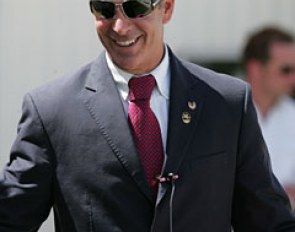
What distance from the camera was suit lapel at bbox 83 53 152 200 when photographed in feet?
9.62

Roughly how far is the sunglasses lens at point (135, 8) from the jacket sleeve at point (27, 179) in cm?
44

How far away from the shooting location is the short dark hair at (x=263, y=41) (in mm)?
5094

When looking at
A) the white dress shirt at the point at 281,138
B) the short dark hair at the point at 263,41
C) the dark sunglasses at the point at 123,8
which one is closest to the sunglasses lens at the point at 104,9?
the dark sunglasses at the point at 123,8

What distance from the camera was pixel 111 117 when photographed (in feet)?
9.84

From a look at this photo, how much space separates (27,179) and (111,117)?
1.10 ft

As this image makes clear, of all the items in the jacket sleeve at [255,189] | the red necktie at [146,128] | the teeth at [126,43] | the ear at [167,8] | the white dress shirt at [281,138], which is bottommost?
the white dress shirt at [281,138]

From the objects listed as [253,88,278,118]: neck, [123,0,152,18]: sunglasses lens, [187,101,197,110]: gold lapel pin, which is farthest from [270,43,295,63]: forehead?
[123,0,152,18]: sunglasses lens

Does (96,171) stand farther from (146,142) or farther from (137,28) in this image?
(137,28)

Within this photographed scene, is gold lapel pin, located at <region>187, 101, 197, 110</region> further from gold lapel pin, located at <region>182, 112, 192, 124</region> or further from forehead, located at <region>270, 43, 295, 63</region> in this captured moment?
forehead, located at <region>270, 43, 295, 63</region>

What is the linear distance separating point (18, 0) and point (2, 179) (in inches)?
66.7

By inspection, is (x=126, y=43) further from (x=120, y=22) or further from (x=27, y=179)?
(x=27, y=179)

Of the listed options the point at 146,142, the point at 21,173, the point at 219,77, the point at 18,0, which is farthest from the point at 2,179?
the point at 18,0

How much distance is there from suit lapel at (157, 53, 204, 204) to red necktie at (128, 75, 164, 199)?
1.7 inches

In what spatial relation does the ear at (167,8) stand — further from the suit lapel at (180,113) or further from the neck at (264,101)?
the neck at (264,101)
